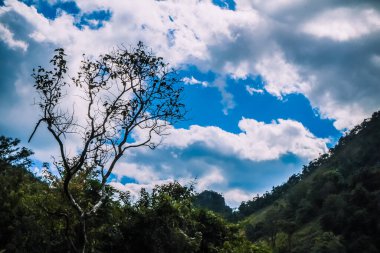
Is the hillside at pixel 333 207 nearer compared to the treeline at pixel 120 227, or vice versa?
the treeline at pixel 120 227

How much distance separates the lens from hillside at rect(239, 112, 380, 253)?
2579 inches

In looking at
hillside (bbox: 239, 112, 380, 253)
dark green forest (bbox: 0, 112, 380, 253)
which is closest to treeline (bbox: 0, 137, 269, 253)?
dark green forest (bbox: 0, 112, 380, 253)

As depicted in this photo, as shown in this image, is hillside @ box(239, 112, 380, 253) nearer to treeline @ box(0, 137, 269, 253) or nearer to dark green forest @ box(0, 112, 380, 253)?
dark green forest @ box(0, 112, 380, 253)

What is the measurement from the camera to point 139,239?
21219mm

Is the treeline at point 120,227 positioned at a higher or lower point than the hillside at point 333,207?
lower

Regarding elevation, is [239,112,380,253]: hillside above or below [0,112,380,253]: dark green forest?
above

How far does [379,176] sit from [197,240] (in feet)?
236

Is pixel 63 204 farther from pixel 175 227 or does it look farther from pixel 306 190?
pixel 306 190

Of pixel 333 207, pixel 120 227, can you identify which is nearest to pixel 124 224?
pixel 120 227

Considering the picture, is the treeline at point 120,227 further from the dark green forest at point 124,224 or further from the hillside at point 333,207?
the hillside at point 333,207

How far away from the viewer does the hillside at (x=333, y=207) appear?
65.5m

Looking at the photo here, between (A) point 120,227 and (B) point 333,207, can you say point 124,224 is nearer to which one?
(A) point 120,227

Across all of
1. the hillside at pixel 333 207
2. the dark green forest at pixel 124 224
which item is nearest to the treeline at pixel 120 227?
the dark green forest at pixel 124 224

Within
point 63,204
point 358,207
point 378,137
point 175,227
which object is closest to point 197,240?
point 175,227
